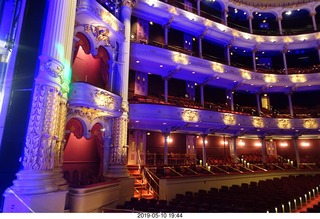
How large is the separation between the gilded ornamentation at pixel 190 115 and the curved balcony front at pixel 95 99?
4252mm

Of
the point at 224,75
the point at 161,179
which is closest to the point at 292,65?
the point at 224,75

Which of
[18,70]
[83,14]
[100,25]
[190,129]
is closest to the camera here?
[18,70]

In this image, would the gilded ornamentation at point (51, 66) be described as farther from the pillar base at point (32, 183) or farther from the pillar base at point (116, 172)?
the pillar base at point (116, 172)

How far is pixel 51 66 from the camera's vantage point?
5.93 m

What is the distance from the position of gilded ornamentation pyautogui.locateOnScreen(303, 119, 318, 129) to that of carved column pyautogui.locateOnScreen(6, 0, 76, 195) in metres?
16.2

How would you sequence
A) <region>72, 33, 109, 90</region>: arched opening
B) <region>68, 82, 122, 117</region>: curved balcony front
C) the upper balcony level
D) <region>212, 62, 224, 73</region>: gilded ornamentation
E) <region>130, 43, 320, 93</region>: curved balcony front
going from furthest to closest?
the upper balcony level, <region>212, 62, 224, 73</region>: gilded ornamentation, <region>130, 43, 320, 93</region>: curved balcony front, <region>72, 33, 109, 90</region>: arched opening, <region>68, 82, 122, 117</region>: curved balcony front

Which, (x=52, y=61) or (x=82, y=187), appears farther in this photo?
(x=82, y=187)

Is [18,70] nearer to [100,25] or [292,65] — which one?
[100,25]

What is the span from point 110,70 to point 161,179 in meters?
5.17

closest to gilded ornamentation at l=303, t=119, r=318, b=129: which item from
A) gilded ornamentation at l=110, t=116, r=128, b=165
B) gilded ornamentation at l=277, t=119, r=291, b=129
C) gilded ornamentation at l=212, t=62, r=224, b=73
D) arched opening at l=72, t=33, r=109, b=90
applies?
gilded ornamentation at l=277, t=119, r=291, b=129

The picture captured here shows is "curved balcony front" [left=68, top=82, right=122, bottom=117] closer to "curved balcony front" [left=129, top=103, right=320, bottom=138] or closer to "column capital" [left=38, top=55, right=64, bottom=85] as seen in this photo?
"column capital" [left=38, top=55, right=64, bottom=85]

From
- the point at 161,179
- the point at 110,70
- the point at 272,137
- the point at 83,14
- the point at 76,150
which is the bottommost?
the point at 161,179

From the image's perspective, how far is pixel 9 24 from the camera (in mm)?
6559

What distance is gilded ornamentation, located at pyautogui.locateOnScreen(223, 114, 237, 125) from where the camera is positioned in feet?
46.7
